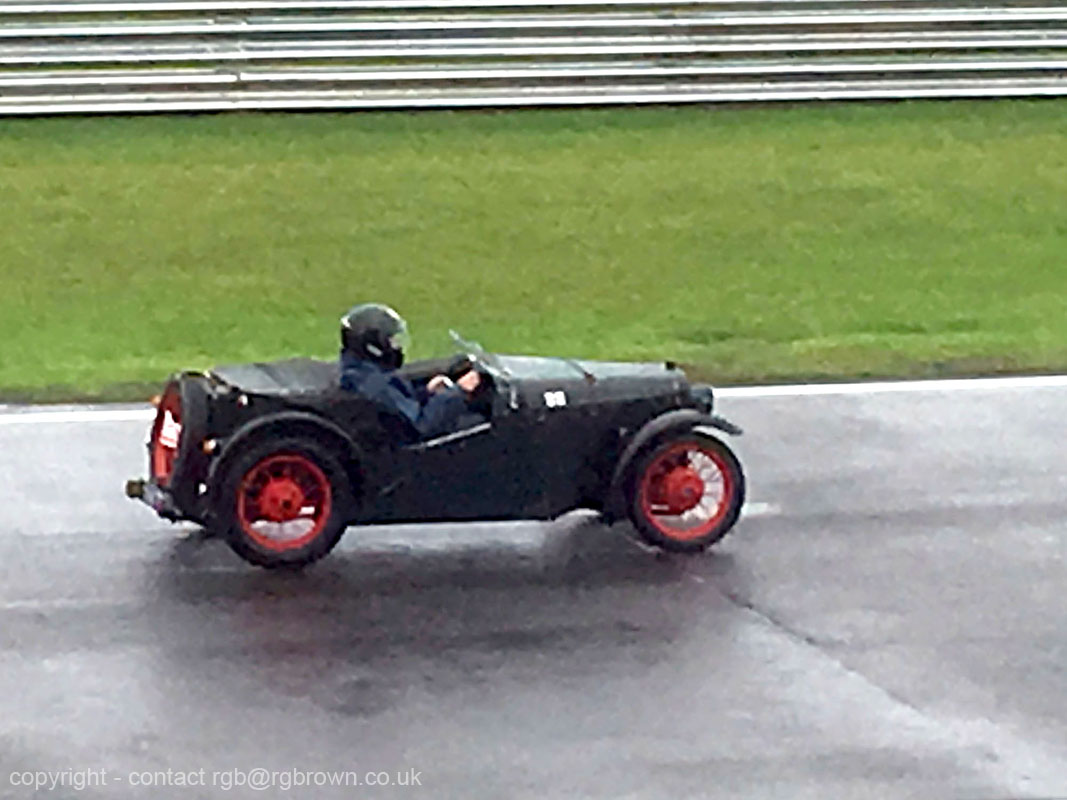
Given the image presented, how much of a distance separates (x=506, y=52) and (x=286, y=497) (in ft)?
31.2

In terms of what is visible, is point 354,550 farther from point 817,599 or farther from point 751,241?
point 751,241

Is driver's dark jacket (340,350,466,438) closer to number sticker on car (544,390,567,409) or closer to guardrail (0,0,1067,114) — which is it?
number sticker on car (544,390,567,409)

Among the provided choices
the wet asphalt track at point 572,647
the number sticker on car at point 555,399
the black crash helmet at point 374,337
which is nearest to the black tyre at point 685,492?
the wet asphalt track at point 572,647

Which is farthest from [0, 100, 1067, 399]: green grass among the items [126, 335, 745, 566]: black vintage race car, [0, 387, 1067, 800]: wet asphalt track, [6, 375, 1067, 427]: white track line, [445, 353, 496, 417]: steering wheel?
[445, 353, 496, 417]: steering wheel

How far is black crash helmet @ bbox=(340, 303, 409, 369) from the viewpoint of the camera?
8492 mm

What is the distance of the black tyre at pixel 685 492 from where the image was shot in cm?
873

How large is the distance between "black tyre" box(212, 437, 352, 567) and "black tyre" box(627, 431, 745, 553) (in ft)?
3.88

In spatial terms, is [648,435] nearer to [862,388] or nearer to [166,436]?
[166,436]

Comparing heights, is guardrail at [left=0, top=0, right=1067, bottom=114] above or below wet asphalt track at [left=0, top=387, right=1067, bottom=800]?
above

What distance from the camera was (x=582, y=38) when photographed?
57.4 ft

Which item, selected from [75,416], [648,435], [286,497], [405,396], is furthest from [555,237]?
[286,497]

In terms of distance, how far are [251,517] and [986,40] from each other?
37.7ft

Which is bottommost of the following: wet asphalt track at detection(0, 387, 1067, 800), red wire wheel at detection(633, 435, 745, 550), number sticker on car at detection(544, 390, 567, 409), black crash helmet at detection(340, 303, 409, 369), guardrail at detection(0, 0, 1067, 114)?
wet asphalt track at detection(0, 387, 1067, 800)

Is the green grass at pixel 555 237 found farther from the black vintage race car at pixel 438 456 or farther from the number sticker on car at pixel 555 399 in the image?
the number sticker on car at pixel 555 399
